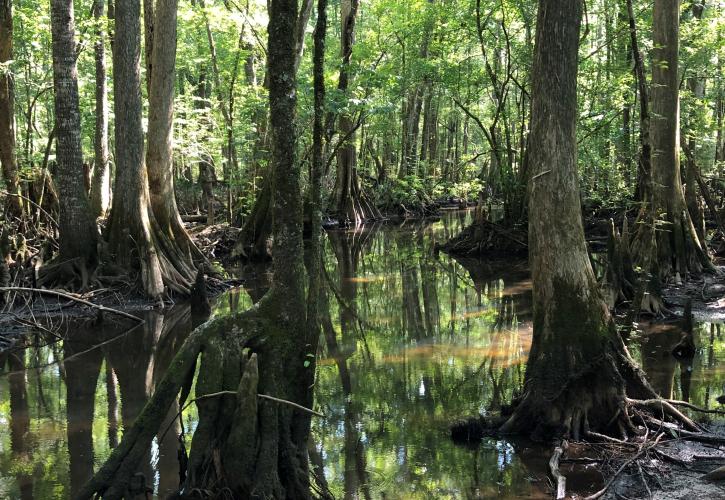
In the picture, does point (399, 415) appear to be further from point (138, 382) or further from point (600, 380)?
point (138, 382)

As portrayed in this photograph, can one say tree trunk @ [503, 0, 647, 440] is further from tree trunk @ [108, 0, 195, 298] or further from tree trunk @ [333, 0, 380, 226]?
tree trunk @ [333, 0, 380, 226]

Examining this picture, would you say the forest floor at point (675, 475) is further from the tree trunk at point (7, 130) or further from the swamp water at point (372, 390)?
the tree trunk at point (7, 130)

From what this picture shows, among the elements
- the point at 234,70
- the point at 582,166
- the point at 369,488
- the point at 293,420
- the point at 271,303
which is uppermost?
the point at 234,70

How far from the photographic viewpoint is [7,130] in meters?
12.5

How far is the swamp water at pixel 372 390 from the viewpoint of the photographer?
509 cm

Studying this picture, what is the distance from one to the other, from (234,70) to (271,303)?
15466 millimetres

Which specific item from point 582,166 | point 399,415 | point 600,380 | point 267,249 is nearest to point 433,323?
point 399,415

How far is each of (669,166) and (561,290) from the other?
723 centimetres

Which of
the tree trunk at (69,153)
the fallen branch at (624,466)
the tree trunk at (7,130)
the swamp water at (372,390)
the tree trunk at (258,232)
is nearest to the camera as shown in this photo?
the fallen branch at (624,466)

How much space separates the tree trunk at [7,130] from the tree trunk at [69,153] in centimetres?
154

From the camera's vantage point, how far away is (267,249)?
659 inches

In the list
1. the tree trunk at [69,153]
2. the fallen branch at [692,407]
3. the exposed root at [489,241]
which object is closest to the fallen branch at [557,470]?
the fallen branch at [692,407]

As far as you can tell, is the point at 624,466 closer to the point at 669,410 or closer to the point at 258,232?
the point at 669,410

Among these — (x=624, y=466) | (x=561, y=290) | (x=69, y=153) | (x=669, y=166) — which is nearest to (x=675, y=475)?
(x=624, y=466)
